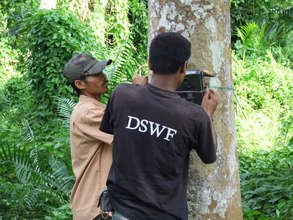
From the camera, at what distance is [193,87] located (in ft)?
7.22

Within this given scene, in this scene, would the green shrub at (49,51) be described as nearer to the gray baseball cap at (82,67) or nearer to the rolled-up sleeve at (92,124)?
the gray baseball cap at (82,67)

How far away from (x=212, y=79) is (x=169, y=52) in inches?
27.8

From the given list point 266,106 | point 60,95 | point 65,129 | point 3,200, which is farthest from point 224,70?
point 266,106

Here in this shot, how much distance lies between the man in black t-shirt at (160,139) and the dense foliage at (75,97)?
0.84 meters

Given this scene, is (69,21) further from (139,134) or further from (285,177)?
(139,134)

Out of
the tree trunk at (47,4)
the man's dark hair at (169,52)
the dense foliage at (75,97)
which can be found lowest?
the dense foliage at (75,97)

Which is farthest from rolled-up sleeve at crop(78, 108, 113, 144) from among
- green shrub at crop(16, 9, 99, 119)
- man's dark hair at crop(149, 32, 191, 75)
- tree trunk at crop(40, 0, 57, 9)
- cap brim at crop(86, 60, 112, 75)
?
tree trunk at crop(40, 0, 57, 9)

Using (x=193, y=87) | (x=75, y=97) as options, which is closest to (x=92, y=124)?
(x=193, y=87)

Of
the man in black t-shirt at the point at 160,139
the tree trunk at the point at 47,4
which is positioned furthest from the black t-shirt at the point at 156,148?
the tree trunk at the point at 47,4

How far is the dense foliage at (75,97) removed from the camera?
4625mm

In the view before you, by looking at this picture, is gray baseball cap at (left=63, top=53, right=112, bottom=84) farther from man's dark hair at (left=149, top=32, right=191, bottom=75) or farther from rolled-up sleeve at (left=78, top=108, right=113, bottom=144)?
man's dark hair at (left=149, top=32, right=191, bottom=75)

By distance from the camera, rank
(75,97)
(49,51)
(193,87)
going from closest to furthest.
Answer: (193,87) < (75,97) < (49,51)

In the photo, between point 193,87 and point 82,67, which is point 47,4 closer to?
point 82,67

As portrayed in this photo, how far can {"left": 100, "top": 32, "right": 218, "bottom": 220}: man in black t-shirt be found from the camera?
187 cm
